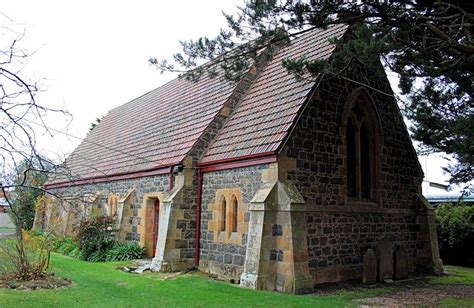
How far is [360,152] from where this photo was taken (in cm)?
1467

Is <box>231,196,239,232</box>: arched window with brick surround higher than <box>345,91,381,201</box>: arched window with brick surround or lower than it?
lower

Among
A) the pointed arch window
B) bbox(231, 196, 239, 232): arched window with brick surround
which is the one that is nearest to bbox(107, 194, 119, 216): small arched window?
bbox(231, 196, 239, 232): arched window with brick surround

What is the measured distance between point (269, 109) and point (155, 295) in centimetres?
671

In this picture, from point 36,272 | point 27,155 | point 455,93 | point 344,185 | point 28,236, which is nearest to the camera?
point 27,155

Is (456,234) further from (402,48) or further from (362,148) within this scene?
(402,48)

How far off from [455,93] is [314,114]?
387 cm

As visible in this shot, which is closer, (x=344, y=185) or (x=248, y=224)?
(x=248, y=224)

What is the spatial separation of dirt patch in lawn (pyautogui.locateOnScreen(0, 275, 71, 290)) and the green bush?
1533 cm

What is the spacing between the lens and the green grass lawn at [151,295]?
Result: 9227mm

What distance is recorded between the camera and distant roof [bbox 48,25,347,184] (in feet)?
43.4

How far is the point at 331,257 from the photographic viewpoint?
12.7 m

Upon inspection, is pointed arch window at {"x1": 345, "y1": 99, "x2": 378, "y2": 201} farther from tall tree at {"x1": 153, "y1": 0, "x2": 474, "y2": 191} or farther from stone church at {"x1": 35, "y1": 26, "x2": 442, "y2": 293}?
tall tree at {"x1": 153, "y1": 0, "x2": 474, "y2": 191}

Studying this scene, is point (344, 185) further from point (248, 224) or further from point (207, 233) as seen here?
point (207, 233)

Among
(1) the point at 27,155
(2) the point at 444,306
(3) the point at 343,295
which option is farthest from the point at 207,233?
(1) the point at 27,155
